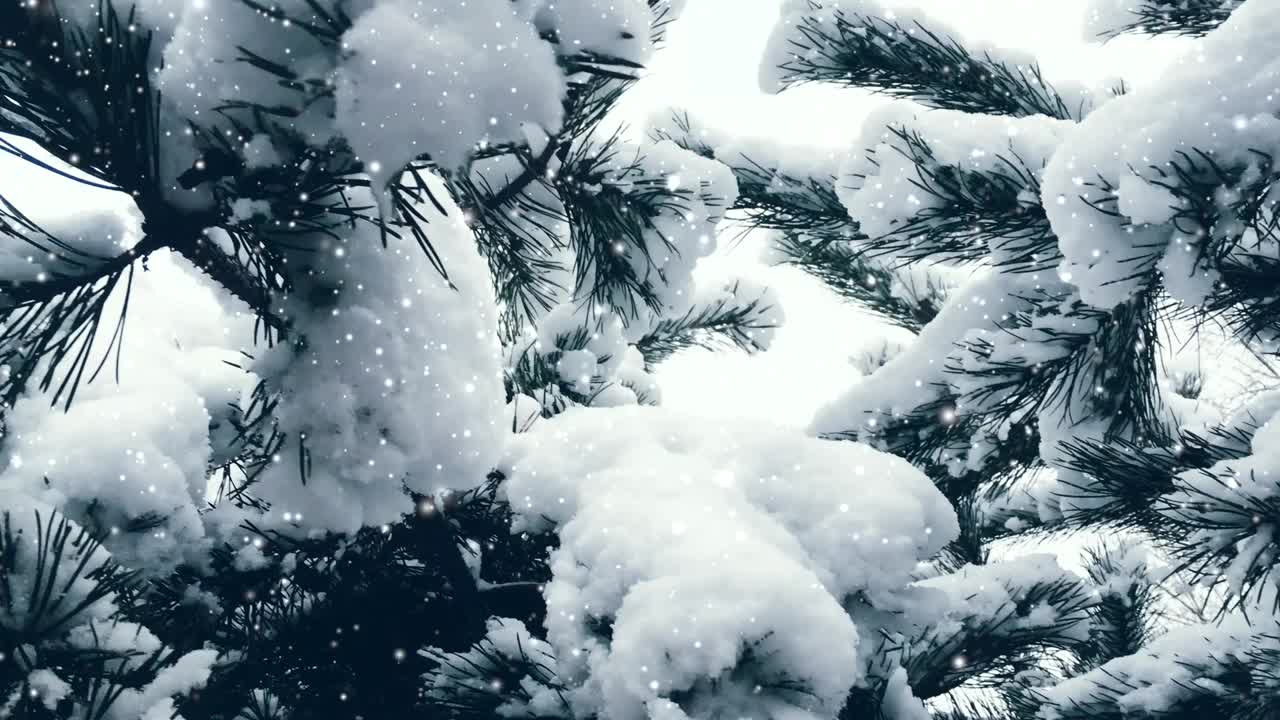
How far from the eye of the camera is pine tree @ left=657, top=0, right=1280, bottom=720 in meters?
1.08

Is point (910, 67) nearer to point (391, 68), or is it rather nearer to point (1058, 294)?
point (1058, 294)

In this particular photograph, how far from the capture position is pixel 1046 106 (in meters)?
1.98

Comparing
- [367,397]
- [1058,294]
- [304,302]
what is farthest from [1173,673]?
[304,302]

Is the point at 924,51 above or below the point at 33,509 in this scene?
above

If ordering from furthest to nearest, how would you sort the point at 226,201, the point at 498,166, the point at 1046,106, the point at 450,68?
the point at 1046,106 < the point at 498,166 < the point at 226,201 < the point at 450,68

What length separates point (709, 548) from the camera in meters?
1.01

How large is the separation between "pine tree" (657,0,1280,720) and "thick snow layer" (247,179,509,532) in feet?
2.62

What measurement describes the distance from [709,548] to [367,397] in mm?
519

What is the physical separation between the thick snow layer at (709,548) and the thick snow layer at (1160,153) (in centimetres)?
49

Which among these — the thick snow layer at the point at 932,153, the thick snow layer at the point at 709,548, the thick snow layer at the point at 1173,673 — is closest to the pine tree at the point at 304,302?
the thick snow layer at the point at 709,548

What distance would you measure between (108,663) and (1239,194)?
5.68ft

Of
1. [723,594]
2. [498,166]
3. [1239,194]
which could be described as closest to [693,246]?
[498,166]

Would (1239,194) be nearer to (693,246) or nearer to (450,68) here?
(693,246)

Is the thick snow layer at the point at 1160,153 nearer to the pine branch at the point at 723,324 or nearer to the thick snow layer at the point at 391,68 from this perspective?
the thick snow layer at the point at 391,68
